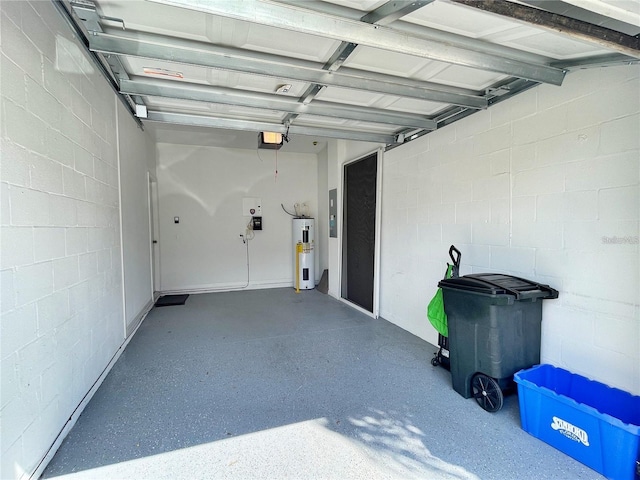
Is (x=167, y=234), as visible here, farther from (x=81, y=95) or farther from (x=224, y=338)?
(x=81, y=95)

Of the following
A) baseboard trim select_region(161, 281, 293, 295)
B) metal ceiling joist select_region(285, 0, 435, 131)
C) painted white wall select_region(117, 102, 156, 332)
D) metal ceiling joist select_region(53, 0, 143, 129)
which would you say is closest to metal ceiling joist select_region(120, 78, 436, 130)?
metal ceiling joist select_region(53, 0, 143, 129)

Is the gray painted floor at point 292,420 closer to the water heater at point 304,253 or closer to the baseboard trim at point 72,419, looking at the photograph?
the baseboard trim at point 72,419

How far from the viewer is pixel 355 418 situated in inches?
83.5

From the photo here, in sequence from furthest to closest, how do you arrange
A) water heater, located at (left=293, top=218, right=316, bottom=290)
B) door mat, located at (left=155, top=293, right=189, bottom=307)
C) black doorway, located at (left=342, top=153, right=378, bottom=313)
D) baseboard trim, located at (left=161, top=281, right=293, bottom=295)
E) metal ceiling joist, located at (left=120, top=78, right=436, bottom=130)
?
water heater, located at (left=293, top=218, right=316, bottom=290) → baseboard trim, located at (left=161, top=281, right=293, bottom=295) → door mat, located at (left=155, top=293, right=189, bottom=307) → black doorway, located at (left=342, top=153, right=378, bottom=313) → metal ceiling joist, located at (left=120, top=78, right=436, bottom=130)

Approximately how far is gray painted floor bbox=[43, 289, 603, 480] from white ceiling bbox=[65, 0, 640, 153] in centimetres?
231

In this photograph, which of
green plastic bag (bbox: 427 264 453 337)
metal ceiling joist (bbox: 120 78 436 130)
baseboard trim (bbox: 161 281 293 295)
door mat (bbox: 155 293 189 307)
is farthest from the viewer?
baseboard trim (bbox: 161 281 293 295)

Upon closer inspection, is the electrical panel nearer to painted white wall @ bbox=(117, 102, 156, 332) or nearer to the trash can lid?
painted white wall @ bbox=(117, 102, 156, 332)

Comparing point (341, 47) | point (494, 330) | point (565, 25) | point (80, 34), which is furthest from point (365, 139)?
point (80, 34)

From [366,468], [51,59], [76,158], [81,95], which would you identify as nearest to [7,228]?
[76,158]

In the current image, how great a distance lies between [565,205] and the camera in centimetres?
212

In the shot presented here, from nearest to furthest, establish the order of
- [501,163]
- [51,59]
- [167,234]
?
[51,59]
[501,163]
[167,234]

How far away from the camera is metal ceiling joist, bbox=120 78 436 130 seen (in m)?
2.45

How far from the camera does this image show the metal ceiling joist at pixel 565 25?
141cm

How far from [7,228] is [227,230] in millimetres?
4907
